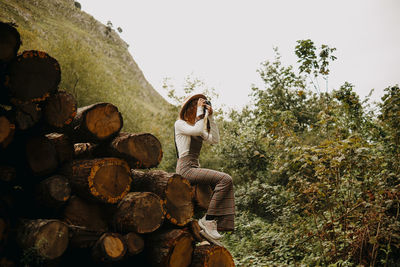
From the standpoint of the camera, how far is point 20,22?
19.2 metres

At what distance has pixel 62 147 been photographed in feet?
8.84

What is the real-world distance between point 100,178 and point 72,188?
33 centimetres

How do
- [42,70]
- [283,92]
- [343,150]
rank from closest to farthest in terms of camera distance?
1. [42,70]
2. [343,150]
3. [283,92]

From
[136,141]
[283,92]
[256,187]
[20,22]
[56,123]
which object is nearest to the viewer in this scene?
[56,123]

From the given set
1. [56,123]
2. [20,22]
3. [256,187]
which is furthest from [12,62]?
[20,22]

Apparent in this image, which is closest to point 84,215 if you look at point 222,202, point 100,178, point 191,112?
point 100,178

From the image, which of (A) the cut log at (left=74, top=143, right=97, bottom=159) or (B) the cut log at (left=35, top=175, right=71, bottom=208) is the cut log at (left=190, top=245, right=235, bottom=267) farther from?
(A) the cut log at (left=74, top=143, right=97, bottom=159)

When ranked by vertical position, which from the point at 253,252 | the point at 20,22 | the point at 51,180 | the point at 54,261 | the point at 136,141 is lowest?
the point at 253,252

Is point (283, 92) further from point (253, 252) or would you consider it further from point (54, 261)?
point (54, 261)

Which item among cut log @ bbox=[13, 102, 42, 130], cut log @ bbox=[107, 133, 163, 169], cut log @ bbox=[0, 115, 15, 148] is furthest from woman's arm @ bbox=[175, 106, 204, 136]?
cut log @ bbox=[0, 115, 15, 148]

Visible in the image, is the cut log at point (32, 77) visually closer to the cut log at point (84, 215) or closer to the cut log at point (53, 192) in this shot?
the cut log at point (53, 192)

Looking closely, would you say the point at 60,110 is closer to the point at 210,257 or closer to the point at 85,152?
the point at 85,152

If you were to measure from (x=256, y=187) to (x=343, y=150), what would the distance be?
4676 mm

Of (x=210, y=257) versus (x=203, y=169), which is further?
(x=203, y=169)
